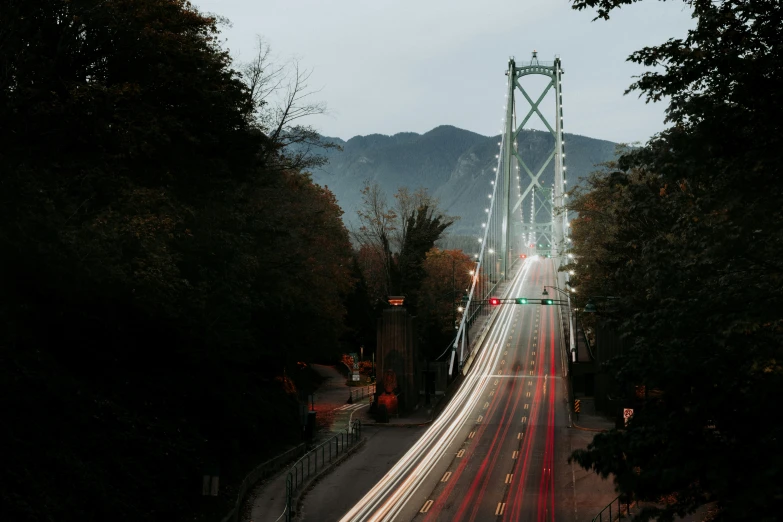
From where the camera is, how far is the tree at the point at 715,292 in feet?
32.9

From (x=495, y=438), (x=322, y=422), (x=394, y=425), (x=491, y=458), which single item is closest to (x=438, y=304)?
(x=394, y=425)

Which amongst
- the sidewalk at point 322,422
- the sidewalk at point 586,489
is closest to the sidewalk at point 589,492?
the sidewalk at point 586,489

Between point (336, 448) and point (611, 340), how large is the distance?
837 inches

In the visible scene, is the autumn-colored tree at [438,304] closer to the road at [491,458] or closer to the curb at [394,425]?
the road at [491,458]

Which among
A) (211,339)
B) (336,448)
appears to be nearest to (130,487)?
(211,339)

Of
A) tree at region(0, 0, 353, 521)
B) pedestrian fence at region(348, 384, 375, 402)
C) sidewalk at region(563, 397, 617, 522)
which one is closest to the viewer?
tree at region(0, 0, 353, 521)

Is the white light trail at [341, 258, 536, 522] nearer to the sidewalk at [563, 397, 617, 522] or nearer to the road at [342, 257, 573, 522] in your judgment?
the road at [342, 257, 573, 522]

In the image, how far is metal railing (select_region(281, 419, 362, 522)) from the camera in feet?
→ 85.8

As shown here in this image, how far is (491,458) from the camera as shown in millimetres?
35250

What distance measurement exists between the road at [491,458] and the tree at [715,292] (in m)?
15.6

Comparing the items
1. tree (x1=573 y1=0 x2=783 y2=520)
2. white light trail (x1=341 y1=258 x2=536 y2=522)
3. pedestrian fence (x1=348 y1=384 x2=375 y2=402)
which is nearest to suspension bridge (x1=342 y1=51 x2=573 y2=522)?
white light trail (x1=341 y1=258 x2=536 y2=522)

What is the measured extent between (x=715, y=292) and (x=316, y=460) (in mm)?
24294

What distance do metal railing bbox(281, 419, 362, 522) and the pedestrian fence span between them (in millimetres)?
12331

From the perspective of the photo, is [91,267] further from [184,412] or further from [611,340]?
[611,340]
